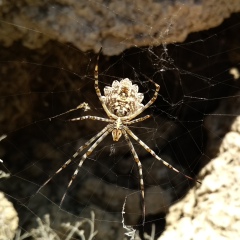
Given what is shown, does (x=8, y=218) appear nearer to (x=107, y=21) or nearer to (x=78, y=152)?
(x=78, y=152)

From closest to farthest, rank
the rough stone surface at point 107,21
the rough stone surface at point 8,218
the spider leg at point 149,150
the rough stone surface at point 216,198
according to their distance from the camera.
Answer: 1. the rough stone surface at point 107,21
2. the rough stone surface at point 216,198
3. the rough stone surface at point 8,218
4. the spider leg at point 149,150

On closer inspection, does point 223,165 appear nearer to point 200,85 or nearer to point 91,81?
point 200,85

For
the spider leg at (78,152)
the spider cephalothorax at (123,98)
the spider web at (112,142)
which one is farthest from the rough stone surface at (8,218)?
the spider cephalothorax at (123,98)

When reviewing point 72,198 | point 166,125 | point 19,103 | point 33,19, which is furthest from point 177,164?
point 33,19

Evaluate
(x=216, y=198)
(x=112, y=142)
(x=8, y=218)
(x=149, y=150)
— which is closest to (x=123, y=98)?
(x=149, y=150)

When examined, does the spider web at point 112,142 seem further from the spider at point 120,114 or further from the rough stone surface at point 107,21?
the rough stone surface at point 107,21

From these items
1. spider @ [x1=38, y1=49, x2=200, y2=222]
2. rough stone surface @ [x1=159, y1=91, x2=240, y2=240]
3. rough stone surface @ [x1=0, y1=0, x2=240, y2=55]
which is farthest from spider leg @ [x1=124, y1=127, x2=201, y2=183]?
rough stone surface @ [x1=0, y1=0, x2=240, y2=55]

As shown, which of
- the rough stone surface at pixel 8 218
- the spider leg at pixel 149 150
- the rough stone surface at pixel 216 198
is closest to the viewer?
the rough stone surface at pixel 216 198
